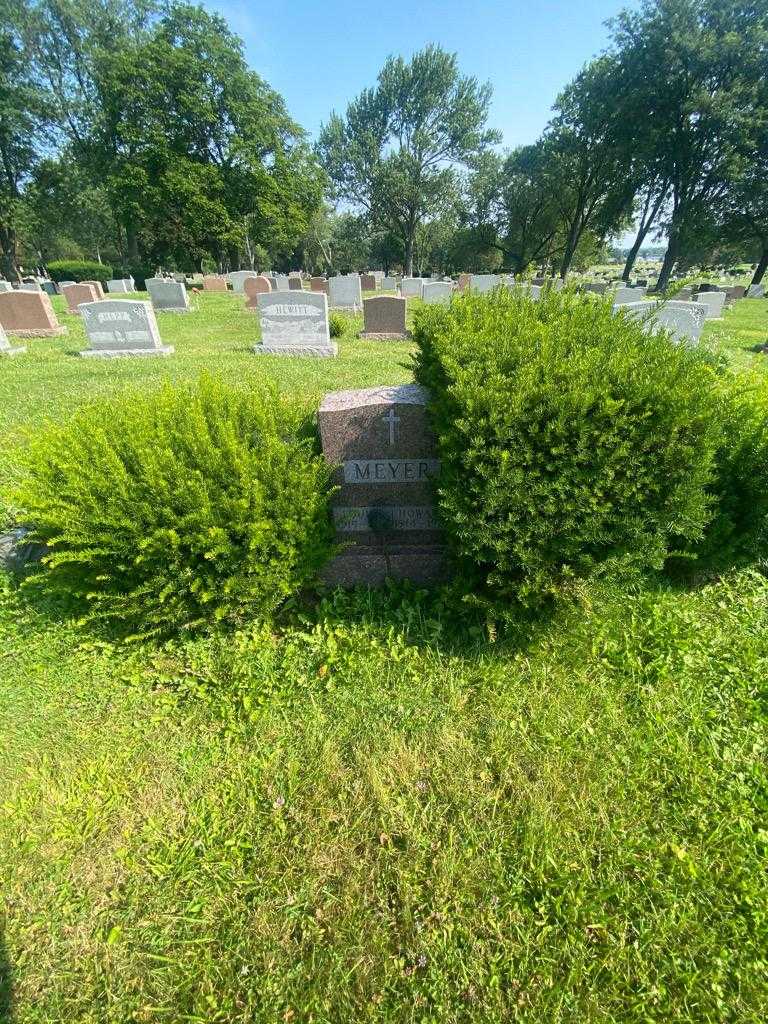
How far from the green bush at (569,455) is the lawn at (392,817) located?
0.42 meters

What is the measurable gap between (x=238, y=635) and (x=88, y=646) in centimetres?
87

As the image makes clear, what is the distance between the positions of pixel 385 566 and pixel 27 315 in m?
13.3

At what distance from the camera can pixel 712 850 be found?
1692mm

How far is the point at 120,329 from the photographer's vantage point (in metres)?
9.67

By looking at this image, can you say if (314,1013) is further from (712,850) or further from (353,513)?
(353,513)

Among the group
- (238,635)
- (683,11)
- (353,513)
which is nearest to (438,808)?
(238,635)

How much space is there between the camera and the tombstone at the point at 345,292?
1792cm

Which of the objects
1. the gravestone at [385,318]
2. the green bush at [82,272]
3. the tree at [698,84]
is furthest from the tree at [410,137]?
the gravestone at [385,318]

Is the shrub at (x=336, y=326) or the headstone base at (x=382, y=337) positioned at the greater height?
the shrub at (x=336, y=326)

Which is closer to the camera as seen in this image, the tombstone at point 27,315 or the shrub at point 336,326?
the tombstone at point 27,315

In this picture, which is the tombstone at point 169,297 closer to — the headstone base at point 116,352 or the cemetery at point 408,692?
the headstone base at point 116,352

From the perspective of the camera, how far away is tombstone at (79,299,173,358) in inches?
375

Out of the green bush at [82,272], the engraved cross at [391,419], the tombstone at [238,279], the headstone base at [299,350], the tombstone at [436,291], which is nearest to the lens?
the engraved cross at [391,419]

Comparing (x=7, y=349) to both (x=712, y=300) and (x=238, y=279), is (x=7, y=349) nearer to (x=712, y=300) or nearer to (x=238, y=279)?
(x=238, y=279)
